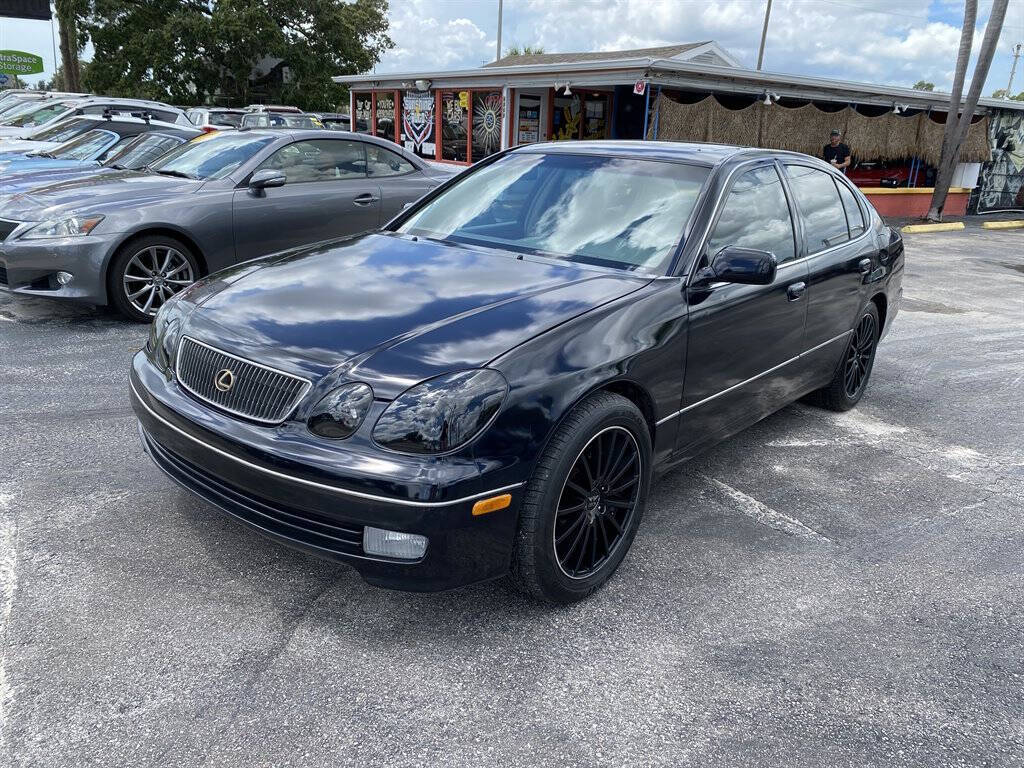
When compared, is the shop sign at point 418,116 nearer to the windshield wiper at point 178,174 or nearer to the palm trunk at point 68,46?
the windshield wiper at point 178,174

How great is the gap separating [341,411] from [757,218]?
239 cm

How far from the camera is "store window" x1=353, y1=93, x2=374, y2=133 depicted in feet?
76.5

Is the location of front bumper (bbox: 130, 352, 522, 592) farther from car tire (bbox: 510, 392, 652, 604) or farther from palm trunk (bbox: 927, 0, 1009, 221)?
palm trunk (bbox: 927, 0, 1009, 221)

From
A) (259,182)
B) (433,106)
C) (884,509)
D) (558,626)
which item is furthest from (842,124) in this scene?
(558,626)

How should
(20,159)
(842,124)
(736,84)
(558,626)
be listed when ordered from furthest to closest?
(842,124)
(736,84)
(20,159)
(558,626)

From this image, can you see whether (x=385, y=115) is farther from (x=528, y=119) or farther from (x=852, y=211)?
(x=852, y=211)

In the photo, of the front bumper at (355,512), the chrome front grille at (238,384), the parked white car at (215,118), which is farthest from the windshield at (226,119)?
the front bumper at (355,512)

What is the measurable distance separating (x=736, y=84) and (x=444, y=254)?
1348 centimetres

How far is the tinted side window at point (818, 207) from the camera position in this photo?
446cm

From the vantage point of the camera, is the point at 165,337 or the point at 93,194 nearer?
the point at 165,337

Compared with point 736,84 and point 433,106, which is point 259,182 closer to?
point 736,84

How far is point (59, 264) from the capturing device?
20.1 feet

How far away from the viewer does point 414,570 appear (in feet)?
8.47

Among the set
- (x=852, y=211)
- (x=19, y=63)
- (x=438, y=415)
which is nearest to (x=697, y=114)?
(x=852, y=211)
